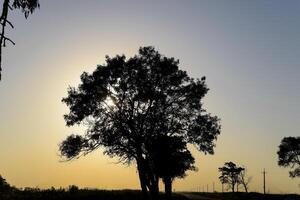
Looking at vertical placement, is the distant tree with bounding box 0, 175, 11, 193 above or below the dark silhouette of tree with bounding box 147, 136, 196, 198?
below

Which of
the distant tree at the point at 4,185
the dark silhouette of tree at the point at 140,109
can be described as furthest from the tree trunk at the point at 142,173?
the distant tree at the point at 4,185

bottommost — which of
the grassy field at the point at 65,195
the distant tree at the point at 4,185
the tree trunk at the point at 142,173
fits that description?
the grassy field at the point at 65,195

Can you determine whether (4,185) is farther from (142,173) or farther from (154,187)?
(154,187)

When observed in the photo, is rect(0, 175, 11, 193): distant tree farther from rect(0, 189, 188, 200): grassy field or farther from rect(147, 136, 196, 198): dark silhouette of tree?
rect(147, 136, 196, 198): dark silhouette of tree

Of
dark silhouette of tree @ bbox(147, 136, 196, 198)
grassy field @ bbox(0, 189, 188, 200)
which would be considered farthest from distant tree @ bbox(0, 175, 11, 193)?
dark silhouette of tree @ bbox(147, 136, 196, 198)

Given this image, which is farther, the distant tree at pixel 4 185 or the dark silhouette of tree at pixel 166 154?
the distant tree at pixel 4 185

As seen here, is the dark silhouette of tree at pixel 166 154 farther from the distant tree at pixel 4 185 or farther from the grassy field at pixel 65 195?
the distant tree at pixel 4 185

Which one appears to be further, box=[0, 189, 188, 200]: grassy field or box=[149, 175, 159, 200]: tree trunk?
box=[0, 189, 188, 200]: grassy field

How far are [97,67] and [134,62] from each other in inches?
146

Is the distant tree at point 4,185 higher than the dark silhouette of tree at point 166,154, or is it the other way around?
the dark silhouette of tree at point 166,154

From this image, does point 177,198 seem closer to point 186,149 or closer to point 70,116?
point 186,149

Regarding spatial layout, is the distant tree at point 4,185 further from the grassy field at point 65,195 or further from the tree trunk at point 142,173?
the tree trunk at point 142,173

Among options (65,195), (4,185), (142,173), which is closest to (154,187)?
(142,173)

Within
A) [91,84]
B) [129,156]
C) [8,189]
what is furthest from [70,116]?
[8,189]
